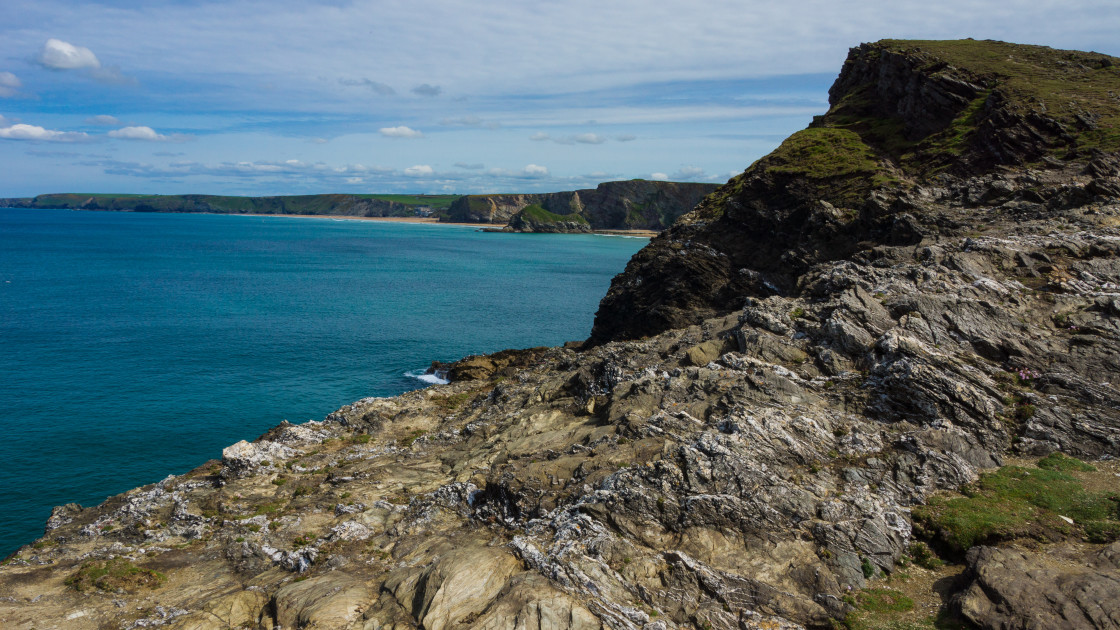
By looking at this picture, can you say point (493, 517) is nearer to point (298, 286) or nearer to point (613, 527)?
point (613, 527)

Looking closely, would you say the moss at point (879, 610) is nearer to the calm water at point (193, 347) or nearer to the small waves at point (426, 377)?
the calm water at point (193, 347)

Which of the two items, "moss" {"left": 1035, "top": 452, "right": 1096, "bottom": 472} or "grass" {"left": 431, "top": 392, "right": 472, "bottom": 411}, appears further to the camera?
"grass" {"left": 431, "top": 392, "right": 472, "bottom": 411}

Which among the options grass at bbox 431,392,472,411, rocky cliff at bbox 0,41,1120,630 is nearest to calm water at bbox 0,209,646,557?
rocky cliff at bbox 0,41,1120,630

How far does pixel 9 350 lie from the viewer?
236 ft

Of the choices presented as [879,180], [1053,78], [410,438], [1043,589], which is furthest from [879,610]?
[1053,78]

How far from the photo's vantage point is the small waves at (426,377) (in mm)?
68000

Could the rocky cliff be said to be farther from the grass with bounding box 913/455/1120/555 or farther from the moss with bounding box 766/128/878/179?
the moss with bounding box 766/128/878/179

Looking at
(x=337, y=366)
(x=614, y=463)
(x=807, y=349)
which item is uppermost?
(x=807, y=349)

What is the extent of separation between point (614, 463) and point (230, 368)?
198ft

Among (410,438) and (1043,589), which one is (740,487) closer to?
(1043,589)

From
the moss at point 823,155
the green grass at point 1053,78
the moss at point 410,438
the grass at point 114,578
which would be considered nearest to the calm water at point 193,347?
the grass at point 114,578

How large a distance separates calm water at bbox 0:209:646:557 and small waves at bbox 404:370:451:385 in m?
1.35

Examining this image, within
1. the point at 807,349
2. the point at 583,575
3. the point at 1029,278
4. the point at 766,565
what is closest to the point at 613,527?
the point at 583,575

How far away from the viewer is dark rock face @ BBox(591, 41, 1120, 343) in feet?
165
